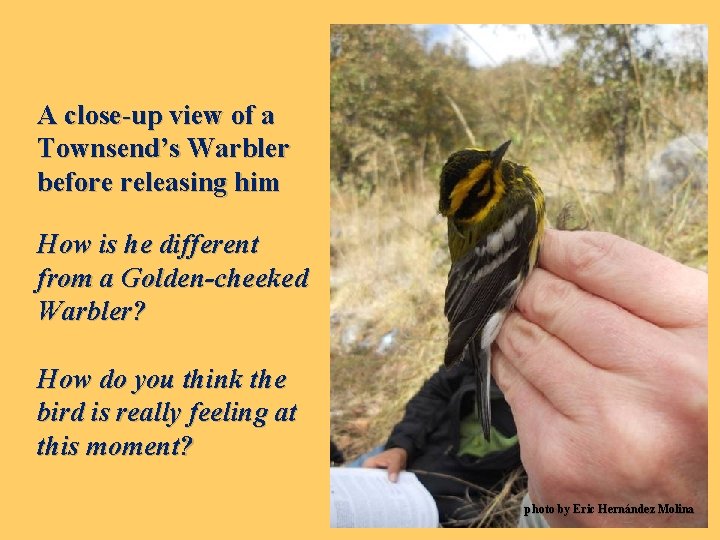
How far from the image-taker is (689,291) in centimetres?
84

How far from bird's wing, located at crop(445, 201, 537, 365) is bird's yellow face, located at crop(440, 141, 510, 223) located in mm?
74

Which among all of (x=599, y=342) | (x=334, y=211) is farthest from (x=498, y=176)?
(x=334, y=211)

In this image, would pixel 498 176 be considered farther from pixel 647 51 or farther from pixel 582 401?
pixel 647 51

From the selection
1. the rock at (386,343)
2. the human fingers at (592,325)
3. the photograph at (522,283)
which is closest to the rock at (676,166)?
the photograph at (522,283)

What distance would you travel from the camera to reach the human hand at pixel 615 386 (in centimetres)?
79

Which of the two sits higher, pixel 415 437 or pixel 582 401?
pixel 582 401

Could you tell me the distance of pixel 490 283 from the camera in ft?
4.19

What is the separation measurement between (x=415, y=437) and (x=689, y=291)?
1.14 m

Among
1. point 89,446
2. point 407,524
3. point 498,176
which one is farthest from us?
point 407,524

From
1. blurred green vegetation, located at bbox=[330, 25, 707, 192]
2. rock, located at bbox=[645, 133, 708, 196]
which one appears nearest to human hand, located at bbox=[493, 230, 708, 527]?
blurred green vegetation, located at bbox=[330, 25, 707, 192]

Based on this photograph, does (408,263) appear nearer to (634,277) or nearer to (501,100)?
(501,100)

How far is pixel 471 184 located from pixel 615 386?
586mm

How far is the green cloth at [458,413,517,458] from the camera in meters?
1.63

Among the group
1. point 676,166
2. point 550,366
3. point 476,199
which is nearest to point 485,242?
point 476,199
